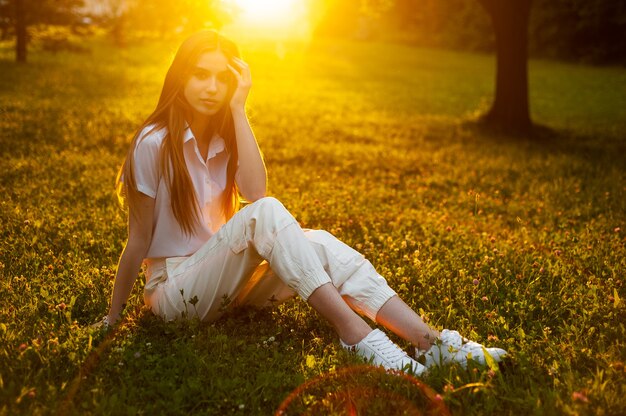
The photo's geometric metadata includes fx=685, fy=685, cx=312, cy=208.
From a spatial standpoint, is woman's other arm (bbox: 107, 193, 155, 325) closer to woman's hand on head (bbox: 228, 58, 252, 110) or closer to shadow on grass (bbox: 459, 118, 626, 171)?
woman's hand on head (bbox: 228, 58, 252, 110)

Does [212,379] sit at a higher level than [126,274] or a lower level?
lower

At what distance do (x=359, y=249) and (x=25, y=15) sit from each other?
19.1 meters

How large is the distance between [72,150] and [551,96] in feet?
59.4

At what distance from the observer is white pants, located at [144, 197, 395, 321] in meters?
3.54

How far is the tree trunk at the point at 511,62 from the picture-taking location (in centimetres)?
1329

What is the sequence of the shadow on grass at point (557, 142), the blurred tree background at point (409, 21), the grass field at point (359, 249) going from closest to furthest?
the grass field at point (359, 249)
the shadow on grass at point (557, 142)
the blurred tree background at point (409, 21)

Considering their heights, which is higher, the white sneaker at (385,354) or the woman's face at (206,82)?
the woman's face at (206,82)

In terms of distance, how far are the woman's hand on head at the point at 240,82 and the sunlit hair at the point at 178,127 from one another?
0.06 meters

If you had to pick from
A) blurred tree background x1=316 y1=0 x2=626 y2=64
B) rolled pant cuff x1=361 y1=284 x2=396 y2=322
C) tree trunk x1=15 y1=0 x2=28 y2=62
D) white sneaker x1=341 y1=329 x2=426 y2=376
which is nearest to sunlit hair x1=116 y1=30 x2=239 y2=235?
rolled pant cuff x1=361 y1=284 x2=396 y2=322

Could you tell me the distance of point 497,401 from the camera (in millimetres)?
3301

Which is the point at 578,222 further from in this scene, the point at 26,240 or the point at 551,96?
the point at 551,96

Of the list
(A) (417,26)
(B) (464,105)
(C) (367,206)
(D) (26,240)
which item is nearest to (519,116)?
(B) (464,105)

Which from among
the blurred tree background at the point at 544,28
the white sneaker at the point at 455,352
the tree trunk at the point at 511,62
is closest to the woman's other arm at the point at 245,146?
the white sneaker at the point at 455,352

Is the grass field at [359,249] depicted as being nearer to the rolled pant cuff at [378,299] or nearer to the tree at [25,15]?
the rolled pant cuff at [378,299]
